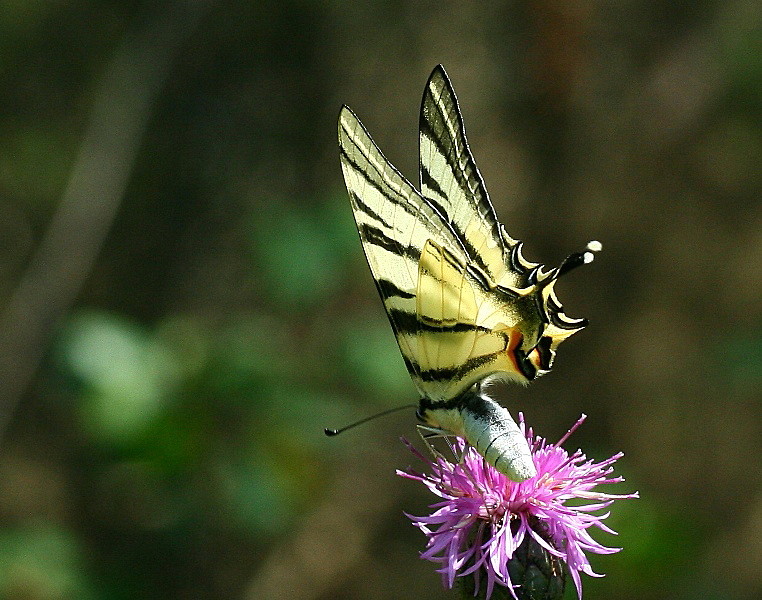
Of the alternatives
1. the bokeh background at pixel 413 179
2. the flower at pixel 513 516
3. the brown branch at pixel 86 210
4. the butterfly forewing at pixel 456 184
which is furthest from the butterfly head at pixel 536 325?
the bokeh background at pixel 413 179

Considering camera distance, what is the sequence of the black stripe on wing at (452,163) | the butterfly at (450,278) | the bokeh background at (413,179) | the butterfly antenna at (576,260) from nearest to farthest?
the butterfly antenna at (576,260) < the butterfly at (450,278) < the black stripe on wing at (452,163) < the bokeh background at (413,179)

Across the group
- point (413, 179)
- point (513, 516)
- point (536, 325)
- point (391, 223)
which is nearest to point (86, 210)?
point (413, 179)

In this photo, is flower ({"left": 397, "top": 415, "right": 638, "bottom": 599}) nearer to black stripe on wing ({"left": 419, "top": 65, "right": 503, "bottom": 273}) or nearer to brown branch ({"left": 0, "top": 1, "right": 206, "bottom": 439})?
black stripe on wing ({"left": 419, "top": 65, "right": 503, "bottom": 273})

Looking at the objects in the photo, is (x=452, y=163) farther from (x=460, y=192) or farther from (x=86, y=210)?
(x=86, y=210)

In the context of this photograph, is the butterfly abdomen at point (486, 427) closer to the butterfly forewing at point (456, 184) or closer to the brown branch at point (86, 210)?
the butterfly forewing at point (456, 184)

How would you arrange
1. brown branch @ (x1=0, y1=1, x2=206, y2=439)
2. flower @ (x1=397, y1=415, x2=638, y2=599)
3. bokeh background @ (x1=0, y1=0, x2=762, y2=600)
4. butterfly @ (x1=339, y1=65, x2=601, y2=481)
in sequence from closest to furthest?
1. flower @ (x1=397, y1=415, x2=638, y2=599)
2. butterfly @ (x1=339, y1=65, x2=601, y2=481)
3. brown branch @ (x1=0, y1=1, x2=206, y2=439)
4. bokeh background @ (x1=0, y1=0, x2=762, y2=600)

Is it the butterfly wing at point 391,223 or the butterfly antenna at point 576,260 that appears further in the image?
the butterfly wing at point 391,223

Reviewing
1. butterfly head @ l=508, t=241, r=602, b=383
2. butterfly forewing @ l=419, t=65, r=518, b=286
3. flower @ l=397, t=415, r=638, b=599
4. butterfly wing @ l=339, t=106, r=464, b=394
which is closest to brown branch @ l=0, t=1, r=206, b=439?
butterfly wing @ l=339, t=106, r=464, b=394
